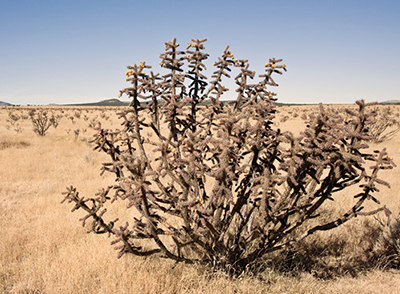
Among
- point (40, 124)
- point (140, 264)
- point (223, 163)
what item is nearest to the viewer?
point (223, 163)

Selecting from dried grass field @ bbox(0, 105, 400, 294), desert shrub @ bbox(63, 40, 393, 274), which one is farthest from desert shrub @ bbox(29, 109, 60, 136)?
desert shrub @ bbox(63, 40, 393, 274)

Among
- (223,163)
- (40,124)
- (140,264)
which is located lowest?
(140,264)

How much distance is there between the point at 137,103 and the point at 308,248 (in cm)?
326

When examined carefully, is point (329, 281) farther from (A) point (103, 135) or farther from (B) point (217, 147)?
(A) point (103, 135)

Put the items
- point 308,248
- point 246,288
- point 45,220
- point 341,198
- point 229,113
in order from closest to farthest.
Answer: point 229,113 → point 246,288 → point 308,248 → point 45,220 → point 341,198

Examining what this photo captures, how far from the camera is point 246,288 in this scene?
2750 millimetres

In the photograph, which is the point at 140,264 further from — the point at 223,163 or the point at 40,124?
the point at 40,124

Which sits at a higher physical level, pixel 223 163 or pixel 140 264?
pixel 223 163

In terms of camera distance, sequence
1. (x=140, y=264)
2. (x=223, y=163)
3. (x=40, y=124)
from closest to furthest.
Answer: (x=223, y=163)
(x=140, y=264)
(x=40, y=124)

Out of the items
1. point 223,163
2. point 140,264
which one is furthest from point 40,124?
point 223,163

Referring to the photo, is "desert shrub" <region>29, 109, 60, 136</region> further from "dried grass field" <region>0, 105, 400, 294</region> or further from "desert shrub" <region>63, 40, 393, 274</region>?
"desert shrub" <region>63, 40, 393, 274</region>

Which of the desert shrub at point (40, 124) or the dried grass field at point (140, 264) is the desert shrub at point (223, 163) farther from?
the desert shrub at point (40, 124)

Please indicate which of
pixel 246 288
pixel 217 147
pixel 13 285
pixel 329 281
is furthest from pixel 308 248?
pixel 13 285

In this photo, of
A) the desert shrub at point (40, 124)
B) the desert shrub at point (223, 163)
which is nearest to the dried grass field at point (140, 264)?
the desert shrub at point (223, 163)
